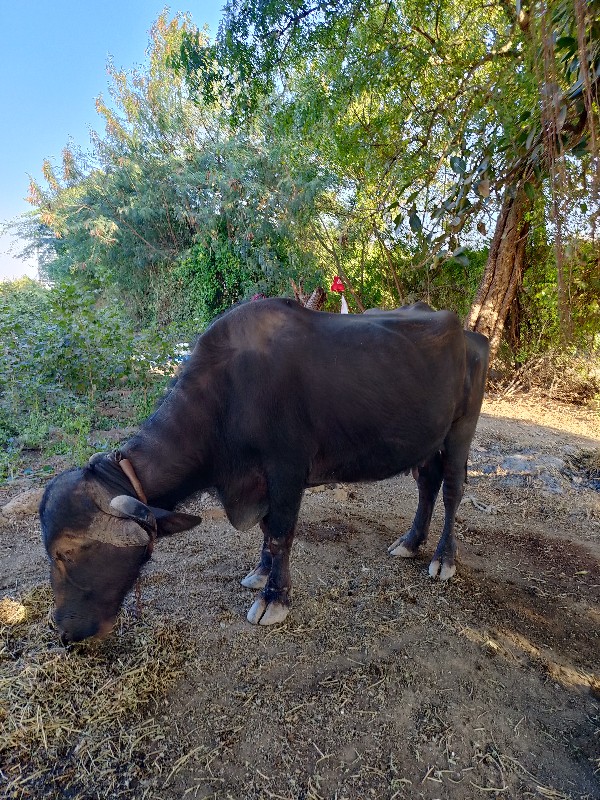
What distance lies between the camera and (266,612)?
305cm

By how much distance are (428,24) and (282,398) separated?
244 inches

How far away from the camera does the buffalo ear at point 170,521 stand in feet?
8.70

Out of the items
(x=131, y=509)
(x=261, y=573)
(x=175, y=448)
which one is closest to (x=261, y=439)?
(x=175, y=448)

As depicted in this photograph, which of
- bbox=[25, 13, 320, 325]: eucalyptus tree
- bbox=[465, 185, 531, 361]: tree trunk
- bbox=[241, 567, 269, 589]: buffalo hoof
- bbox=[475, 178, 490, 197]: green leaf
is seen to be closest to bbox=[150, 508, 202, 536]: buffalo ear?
bbox=[241, 567, 269, 589]: buffalo hoof

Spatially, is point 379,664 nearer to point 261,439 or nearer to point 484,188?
point 261,439

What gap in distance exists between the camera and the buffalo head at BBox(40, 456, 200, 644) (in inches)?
99.3

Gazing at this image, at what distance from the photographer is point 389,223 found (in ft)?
30.4

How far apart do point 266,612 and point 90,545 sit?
1120 millimetres

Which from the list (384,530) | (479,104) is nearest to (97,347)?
(384,530)

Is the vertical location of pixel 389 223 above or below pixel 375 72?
below

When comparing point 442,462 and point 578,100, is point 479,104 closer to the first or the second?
point 578,100

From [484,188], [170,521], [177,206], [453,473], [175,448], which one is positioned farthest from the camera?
[177,206]

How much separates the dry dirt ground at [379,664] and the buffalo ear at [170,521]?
68cm

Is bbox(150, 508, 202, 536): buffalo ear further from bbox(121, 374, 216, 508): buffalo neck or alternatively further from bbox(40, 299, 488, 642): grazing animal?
bbox(121, 374, 216, 508): buffalo neck
